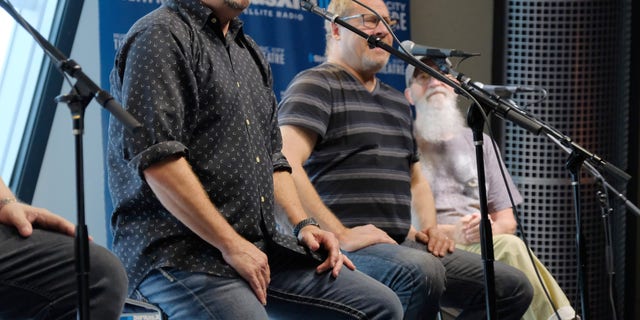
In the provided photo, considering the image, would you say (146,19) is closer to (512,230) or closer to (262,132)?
(262,132)

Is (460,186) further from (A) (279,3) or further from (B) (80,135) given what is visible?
(B) (80,135)

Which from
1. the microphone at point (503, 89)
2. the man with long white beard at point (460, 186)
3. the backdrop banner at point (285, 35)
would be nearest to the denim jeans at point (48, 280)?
the microphone at point (503, 89)

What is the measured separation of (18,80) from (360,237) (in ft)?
6.16

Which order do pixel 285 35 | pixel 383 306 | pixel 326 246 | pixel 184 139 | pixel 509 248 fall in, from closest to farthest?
pixel 184 139, pixel 383 306, pixel 326 246, pixel 509 248, pixel 285 35

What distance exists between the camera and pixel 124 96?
2.17 meters

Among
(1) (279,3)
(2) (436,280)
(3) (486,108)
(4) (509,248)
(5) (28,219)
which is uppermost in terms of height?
(1) (279,3)

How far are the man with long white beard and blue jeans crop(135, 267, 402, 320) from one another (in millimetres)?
1239

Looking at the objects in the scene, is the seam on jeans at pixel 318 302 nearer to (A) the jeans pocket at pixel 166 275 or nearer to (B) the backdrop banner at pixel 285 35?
(A) the jeans pocket at pixel 166 275

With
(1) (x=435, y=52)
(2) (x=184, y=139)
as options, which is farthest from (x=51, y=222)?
(1) (x=435, y=52)

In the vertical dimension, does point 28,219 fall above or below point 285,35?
below

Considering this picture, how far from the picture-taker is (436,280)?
8.93ft

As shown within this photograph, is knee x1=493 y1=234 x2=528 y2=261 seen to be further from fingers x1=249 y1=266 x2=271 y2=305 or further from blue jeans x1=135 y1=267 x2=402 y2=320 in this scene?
fingers x1=249 y1=266 x2=271 y2=305

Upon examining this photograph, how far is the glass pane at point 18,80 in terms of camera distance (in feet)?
12.7

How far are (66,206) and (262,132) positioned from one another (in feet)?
6.76
